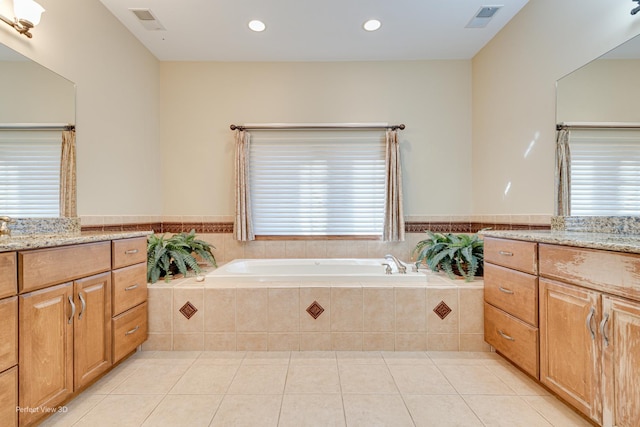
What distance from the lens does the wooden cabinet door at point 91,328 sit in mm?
1479

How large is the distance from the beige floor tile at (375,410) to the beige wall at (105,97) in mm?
2255

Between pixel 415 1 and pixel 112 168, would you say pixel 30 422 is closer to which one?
pixel 112 168

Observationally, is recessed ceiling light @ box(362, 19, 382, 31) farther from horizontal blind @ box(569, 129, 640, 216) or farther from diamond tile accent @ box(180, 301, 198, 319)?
diamond tile accent @ box(180, 301, 198, 319)

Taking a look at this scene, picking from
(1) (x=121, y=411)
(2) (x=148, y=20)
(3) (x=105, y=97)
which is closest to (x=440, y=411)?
(1) (x=121, y=411)

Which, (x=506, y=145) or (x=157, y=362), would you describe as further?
(x=506, y=145)

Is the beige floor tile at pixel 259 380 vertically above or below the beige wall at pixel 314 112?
below

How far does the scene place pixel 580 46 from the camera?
1.87 meters

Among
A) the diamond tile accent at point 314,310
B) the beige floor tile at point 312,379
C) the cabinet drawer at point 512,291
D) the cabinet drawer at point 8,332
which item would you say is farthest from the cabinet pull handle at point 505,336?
the cabinet drawer at point 8,332

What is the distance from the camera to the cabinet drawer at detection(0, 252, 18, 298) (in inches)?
44.4

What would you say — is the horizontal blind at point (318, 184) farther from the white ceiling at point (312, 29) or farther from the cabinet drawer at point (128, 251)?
the cabinet drawer at point (128, 251)

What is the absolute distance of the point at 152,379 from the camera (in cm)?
176

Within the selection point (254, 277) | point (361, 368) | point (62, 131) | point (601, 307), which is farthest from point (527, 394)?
point (62, 131)

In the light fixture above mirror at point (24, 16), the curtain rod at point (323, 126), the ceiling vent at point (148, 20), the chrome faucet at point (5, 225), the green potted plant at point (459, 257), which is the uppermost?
the ceiling vent at point (148, 20)

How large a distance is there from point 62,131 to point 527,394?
10.9 feet
